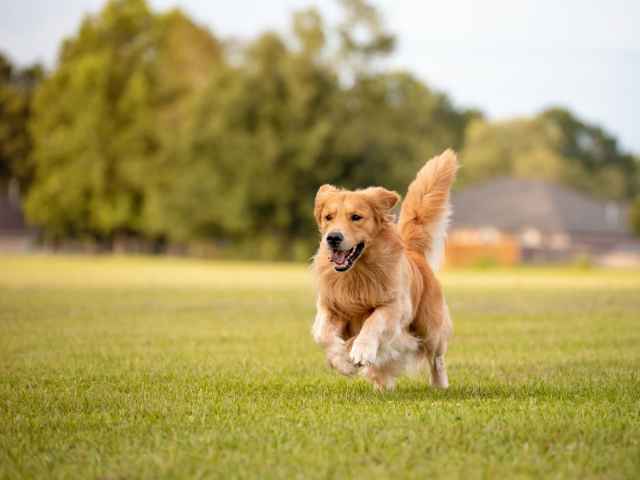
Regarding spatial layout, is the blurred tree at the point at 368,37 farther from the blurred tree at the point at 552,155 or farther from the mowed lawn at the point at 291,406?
the mowed lawn at the point at 291,406

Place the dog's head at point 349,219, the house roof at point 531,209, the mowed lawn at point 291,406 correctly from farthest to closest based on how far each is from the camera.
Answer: the house roof at point 531,209
the dog's head at point 349,219
the mowed lawn at point 291,406

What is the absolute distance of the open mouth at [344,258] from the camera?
7.24 meters

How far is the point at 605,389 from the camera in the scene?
738 cm

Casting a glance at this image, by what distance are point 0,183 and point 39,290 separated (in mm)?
73064

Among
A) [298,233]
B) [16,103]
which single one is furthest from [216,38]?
[16,103]

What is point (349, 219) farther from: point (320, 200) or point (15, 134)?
point (15, 134)

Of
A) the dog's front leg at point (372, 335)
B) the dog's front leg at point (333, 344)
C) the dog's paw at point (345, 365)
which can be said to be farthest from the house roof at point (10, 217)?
the dog's paw at point (345, 365)

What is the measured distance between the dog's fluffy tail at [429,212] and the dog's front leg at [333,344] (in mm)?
1781

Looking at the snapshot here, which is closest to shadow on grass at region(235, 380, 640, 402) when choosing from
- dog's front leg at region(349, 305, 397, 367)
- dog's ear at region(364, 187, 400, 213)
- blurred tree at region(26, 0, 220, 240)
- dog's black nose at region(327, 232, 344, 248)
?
dog's front leg at region(349, 305, 397, 367)

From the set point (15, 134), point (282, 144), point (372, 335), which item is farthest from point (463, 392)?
point (15, 134)

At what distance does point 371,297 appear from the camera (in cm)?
731

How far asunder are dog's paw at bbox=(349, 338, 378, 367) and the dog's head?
0.67 meters

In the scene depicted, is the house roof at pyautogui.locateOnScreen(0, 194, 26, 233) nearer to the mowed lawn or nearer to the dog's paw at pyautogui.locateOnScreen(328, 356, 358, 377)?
the mowed lawn

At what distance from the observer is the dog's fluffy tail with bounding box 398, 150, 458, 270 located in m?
8.86
